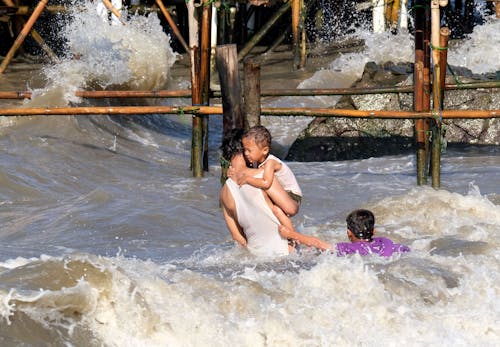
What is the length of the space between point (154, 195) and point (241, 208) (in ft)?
8.42

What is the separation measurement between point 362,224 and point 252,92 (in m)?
2.02

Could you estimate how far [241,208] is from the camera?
6242mm

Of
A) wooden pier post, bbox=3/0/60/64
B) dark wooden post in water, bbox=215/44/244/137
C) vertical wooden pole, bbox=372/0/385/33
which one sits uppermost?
vertical wooden pole, bbox=372/0/385/33

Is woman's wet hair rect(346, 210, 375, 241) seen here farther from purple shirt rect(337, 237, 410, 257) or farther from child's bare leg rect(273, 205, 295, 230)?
child's bare leg rect(273, 205, 295, 230)

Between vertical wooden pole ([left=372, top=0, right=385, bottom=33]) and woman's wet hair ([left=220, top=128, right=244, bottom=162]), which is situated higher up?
vertical wooden pole ([left=372, top=0, right=385, bottom=33])

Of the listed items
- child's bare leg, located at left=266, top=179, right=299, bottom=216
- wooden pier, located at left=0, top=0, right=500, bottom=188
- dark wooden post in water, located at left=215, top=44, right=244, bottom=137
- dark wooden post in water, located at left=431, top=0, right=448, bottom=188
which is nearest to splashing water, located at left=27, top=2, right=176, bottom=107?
wooden pier, located at left=0, top=0, right=500, bottom=188

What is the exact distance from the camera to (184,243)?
7.20 meters

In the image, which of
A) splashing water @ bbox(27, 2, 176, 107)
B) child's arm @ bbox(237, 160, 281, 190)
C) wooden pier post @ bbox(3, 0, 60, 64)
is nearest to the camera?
child's arm @ bbox(237, 160, 281, 190)

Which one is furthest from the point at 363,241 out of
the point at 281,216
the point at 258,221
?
the point at 258,221

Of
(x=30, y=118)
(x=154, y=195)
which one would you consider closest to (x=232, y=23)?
(x=30, y=118)

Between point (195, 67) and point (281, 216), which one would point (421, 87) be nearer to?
point (195, 67)

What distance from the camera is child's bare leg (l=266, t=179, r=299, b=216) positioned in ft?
→ 20.2

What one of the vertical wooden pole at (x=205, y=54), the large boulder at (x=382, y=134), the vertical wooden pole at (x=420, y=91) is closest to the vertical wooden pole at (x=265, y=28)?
the large boulder at (x=382, y=134)

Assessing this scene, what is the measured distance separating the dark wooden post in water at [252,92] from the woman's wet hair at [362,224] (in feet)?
6.31
